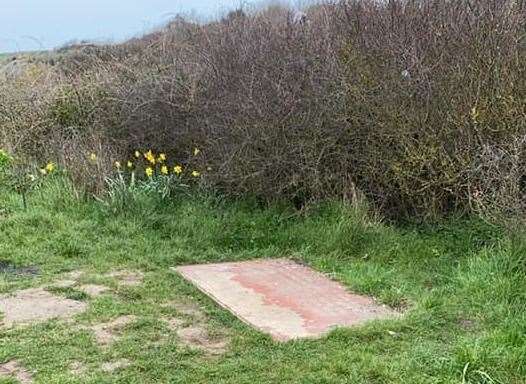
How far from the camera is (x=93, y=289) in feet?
17.4

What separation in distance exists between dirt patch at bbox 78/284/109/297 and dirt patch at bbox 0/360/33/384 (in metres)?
1.24

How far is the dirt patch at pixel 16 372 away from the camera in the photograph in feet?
12.3

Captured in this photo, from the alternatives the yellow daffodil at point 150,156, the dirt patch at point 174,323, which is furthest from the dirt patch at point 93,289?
the yellow daffodil at point 150,156

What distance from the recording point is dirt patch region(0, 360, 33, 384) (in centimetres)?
374

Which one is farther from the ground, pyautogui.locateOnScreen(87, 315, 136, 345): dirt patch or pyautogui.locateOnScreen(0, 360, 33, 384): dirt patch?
pyautogui.locateOnScreen(0, 360, 33, 384): dirt patch

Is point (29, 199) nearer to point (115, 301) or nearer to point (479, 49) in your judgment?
point (115, 301)

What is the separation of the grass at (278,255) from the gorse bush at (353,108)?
37cm

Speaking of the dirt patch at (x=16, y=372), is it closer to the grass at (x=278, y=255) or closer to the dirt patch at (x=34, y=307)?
the grass at (x=278, y=255)

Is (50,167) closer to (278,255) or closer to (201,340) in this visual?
(278,255)

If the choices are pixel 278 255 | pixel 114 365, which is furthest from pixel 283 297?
pixel 114 365

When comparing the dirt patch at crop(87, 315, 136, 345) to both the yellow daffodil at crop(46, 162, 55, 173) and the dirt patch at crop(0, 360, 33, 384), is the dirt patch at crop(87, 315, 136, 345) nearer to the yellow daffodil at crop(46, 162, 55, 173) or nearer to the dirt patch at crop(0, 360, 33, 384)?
the dirt patch at crop(0, 360, 33, 384)

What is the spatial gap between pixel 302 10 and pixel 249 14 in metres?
0.88

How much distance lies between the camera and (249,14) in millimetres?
9109

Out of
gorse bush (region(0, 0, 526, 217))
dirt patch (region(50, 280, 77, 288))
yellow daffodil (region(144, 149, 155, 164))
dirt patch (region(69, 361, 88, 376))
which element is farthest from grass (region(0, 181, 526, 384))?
yellow daffodil (region(144, 149, 155, 164))
